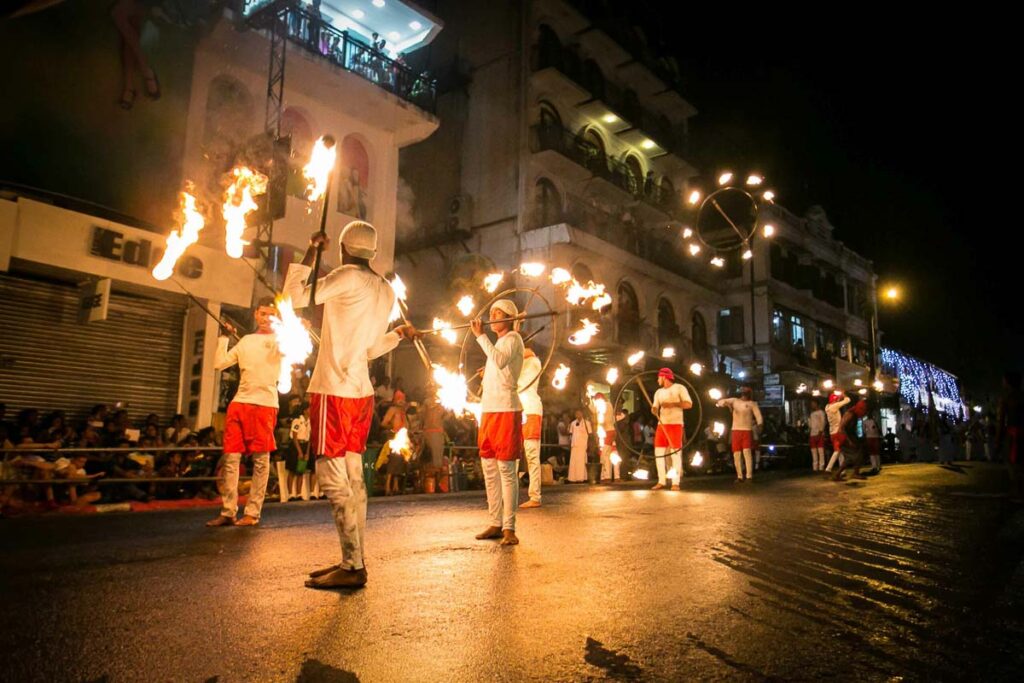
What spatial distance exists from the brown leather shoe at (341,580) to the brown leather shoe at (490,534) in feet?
7.12

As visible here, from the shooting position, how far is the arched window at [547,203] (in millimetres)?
27272

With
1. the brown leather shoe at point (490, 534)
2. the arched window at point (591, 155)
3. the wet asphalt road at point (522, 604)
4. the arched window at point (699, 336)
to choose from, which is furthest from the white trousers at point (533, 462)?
the arched window at point (699, 336)

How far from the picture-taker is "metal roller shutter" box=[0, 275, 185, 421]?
13.2m

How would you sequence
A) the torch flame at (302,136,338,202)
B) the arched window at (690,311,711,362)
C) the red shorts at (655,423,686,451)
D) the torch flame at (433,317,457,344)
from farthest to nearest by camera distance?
the arched window at (690,311,711,362) → the red shorts at (655,423,686,451) → the torch flame at (433,317,457,344) → the torch flame at (302,136,338,202)

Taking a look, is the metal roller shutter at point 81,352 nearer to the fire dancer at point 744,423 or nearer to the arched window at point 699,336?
the fire dancer at point 744,423

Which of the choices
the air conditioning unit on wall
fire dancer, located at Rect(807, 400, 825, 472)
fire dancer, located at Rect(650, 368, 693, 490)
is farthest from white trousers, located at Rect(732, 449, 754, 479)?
the air conditioning unit on wall

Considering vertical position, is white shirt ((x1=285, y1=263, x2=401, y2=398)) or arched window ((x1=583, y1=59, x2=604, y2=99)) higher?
arched window ((x1=583, y1=59, x2=604, y2=99))

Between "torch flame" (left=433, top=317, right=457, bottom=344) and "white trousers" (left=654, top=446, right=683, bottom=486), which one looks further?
"white trousers" (left=654, top=446, right=683, bottom=486)

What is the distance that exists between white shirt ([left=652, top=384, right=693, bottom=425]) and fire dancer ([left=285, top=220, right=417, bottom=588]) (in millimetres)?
9453

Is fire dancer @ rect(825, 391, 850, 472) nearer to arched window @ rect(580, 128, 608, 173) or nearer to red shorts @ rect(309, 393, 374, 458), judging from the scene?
arched window @ rect(580, 128, 608, 173)

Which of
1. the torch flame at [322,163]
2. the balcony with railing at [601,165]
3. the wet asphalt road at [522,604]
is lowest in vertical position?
the wet asphalt road at [522,604]

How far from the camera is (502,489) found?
267 inches

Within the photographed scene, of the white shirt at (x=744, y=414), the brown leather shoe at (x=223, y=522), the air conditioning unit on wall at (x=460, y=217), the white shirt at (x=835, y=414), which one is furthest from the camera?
the air conditioning unit on wall at (x=460, y=217)

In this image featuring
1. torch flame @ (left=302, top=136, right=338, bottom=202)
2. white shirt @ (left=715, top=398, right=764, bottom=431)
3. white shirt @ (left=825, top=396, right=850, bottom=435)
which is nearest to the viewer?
torch flame @ (left=302, top=136, right=338, bottom=202)
